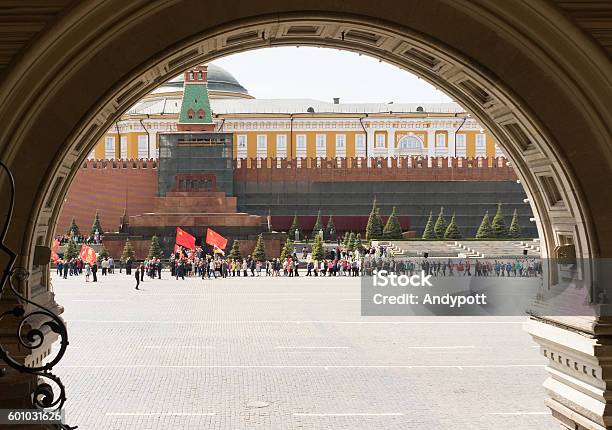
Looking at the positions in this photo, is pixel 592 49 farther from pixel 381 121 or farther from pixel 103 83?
pixel 381 121

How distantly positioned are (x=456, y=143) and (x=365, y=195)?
17472 mm

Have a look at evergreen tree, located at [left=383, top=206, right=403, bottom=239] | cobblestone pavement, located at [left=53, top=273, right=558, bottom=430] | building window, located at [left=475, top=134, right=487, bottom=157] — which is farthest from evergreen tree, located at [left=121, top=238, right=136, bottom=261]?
building window, located at [left=475, top=134, right=487, bottom=157]

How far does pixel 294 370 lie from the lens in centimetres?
1329

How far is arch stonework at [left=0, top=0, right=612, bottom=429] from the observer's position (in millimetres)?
5680

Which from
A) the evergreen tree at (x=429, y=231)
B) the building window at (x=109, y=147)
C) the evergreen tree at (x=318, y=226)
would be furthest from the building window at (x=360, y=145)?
the evergreen tree at (x=429, y=231)

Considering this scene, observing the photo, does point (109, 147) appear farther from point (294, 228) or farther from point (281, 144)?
point (294, 228)

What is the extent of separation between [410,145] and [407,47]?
63069 millimetres

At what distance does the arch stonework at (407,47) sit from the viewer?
568cm

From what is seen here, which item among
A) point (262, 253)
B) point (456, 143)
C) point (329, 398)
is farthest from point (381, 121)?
point (329, 398)

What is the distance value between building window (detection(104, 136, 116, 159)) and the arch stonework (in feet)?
211

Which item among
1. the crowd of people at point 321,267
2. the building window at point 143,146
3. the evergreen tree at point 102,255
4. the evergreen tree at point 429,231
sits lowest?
the crowd of people at point 321,267

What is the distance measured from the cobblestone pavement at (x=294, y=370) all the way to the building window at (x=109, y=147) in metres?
48.8

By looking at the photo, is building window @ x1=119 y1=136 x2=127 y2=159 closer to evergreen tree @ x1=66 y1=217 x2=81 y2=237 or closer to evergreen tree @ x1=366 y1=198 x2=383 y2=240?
evergreen tree @ x1=66 y1=217 x2=81 y2=237

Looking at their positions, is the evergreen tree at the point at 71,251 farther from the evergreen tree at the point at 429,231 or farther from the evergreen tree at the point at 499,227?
the evergreen tree at the point at 499,227
